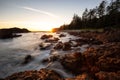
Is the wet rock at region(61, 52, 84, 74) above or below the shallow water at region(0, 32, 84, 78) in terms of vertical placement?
above

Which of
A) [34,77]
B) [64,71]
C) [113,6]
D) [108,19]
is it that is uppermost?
[113,6]

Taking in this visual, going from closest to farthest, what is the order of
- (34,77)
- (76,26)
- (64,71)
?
1. (34,77)
2. (64,71)
3. (76,26)

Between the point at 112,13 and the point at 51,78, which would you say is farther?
the point at 112,13

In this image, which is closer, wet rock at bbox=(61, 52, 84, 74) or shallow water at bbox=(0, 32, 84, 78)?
wet rock at bbox=(61, 52, 84, 74)

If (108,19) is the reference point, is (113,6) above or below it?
above

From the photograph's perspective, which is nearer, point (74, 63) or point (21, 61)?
point (74, 63)

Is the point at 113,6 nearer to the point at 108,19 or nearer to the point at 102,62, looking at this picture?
Answer: the point at 108,19

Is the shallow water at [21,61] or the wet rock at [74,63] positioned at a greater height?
the wet rock at [74,63]

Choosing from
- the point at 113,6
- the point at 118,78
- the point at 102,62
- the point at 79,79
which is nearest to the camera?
the point at 118,78

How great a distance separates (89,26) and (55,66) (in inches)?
2516

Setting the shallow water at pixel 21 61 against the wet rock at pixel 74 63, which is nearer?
the wet rock at pixel 74 63

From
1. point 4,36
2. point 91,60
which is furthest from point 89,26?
point 91,60

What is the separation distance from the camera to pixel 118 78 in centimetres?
621

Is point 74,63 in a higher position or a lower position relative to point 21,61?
higher
